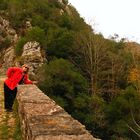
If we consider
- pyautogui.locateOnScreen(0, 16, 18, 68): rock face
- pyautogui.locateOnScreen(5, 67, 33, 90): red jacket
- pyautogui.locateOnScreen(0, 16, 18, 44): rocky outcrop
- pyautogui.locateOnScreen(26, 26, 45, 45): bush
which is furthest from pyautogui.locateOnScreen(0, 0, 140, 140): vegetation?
pyautogui.locateOnScreen(5, 67, 33, 90): red jacket

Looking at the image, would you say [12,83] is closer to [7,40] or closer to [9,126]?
[9,126]

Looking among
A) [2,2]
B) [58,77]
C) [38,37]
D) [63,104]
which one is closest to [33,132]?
[63,104]

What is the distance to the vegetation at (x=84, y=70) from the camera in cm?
3281

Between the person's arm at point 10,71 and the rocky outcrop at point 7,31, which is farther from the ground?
the rocky outcrop at point 7,31

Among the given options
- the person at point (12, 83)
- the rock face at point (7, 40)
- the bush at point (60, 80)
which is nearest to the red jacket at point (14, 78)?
the person at point (12, 83)

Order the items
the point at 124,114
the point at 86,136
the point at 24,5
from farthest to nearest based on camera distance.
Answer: the point at 24,5, the point at 124,114, the point at 86,136

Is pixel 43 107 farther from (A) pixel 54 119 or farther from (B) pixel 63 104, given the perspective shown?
(B) pixel 63 104

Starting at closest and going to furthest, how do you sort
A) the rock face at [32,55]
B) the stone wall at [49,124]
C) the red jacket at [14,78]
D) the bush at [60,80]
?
the stone wall at [49,124] < the red jacket at [14,78] < the bush at [60,80] < the rock face at [32,55]

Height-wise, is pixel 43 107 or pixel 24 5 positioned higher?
pixel 24 5

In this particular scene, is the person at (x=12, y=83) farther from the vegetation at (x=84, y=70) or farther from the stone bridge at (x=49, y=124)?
the vegetation at (x=84, y=70)

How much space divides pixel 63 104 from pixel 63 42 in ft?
27.2

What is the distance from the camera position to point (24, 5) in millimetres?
42875

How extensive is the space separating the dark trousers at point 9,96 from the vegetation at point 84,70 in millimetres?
20756

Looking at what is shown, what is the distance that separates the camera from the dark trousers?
10.0 metres
